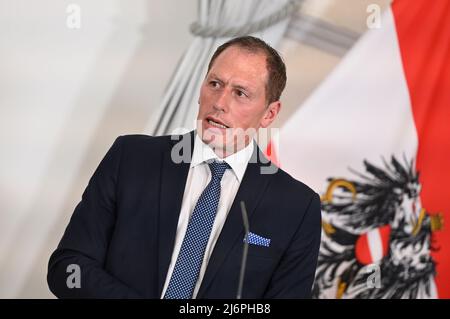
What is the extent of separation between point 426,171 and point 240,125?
4.66 ft

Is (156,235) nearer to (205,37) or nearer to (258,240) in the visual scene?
(258,240)

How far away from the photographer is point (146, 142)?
1836mm

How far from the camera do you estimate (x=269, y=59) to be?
182 cm

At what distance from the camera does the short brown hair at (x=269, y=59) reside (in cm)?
180

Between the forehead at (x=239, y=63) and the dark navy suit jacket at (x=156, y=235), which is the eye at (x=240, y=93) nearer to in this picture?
the forehead at (x=239, y=63)

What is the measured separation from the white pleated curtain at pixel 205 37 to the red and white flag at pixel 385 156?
0.33m

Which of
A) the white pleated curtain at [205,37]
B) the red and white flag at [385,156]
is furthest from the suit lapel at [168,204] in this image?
the red and white flag at [385,156]

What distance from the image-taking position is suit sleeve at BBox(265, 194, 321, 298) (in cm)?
173

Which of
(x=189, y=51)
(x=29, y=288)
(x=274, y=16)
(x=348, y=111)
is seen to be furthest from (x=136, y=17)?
(x=29, y=288)

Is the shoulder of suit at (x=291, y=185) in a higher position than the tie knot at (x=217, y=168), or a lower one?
lower

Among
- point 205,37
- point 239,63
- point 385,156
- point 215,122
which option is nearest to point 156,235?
point 215,122

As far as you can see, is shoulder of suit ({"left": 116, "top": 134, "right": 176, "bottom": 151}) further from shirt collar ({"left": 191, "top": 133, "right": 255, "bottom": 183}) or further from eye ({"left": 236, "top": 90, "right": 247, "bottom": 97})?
eye ({"left": 236, "top": 90, "right": 247, "bottom": 97})

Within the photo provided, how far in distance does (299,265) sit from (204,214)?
25 centimetres
